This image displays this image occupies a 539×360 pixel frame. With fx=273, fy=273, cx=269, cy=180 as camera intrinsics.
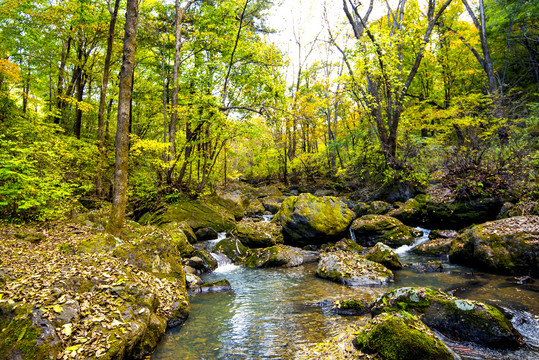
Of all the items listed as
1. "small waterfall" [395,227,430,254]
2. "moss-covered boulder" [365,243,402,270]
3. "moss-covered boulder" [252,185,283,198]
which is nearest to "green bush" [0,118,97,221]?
"moss-covered boulder" [365,243,402,270]

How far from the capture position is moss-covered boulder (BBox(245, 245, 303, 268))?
33.7ft

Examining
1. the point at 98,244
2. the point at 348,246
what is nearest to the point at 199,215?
the point at 348,246

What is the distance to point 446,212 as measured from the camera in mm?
12477

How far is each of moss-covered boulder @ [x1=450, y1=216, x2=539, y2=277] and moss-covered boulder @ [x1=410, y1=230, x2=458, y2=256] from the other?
3.96 feet

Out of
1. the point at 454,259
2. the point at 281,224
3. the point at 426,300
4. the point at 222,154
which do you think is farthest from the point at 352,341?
the point at 222,154

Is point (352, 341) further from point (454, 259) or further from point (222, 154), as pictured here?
point (222, 154)

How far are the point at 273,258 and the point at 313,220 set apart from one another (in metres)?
2.85

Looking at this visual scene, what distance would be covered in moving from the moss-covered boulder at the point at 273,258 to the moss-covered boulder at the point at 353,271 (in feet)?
5.00

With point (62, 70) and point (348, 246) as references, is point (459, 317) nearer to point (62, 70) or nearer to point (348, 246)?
point (348, 246)

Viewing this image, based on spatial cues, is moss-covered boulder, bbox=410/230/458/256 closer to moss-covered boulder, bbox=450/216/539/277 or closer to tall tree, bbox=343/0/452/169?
moss-covered boulder, bbox=450/216/539/277

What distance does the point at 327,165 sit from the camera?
32.0 meters

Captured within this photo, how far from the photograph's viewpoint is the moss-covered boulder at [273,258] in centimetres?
1026

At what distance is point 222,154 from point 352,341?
1901 cm

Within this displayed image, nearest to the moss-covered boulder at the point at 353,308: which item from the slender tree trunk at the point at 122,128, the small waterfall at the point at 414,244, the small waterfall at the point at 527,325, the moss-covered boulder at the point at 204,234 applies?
the small waterfall at the point at 527,325
